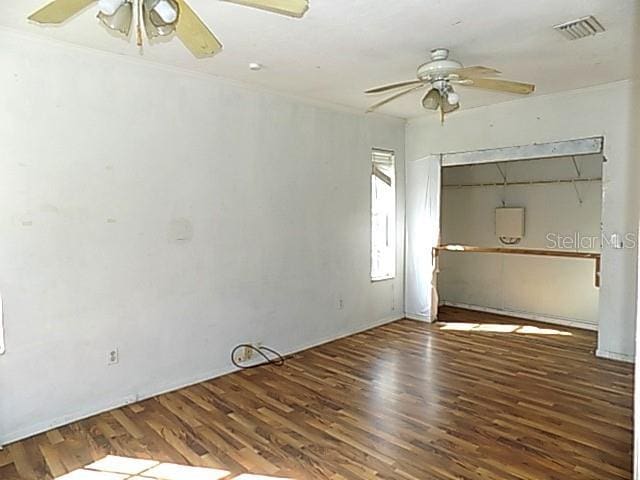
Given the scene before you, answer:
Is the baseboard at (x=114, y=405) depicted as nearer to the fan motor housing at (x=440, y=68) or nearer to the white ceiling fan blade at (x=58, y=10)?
the white ceiling fan blade at (x=58, y=10)

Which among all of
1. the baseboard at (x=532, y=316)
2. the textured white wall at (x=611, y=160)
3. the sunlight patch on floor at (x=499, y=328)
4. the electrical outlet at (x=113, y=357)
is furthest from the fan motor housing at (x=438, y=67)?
the baseboard at (x=532, y=316)

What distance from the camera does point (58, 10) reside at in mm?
2025

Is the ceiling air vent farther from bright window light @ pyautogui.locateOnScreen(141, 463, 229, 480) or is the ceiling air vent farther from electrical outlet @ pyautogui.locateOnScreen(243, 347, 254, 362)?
electrical outlet @ pyautogui.locateOnScreen(243, 347, 254, 362)

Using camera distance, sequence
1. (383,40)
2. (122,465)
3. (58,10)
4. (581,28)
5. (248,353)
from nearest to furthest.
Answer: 1. (58,10)
2. (122,465)
3. (581,28)
4. (383,40)
5. (248,353)

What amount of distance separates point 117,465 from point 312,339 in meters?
2.50

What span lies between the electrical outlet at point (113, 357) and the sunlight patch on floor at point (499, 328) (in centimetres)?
375

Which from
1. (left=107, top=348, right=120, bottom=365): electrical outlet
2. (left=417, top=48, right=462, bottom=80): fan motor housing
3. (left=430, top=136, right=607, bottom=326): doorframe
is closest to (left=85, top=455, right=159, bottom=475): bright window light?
(left=107, top=348, right=120, bottom=365): electrical outlet

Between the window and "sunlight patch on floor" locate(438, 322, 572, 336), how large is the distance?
3.22ft

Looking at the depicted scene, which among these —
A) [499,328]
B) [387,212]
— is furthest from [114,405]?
[499,328]

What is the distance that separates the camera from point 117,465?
2684 millimetres

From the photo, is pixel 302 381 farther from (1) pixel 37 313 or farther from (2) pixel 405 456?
(1) pixel 37 313

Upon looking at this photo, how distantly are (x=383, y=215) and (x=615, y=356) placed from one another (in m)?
2.85

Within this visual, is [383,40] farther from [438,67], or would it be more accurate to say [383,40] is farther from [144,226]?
[144,226]

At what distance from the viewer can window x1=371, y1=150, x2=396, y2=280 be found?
569cm
